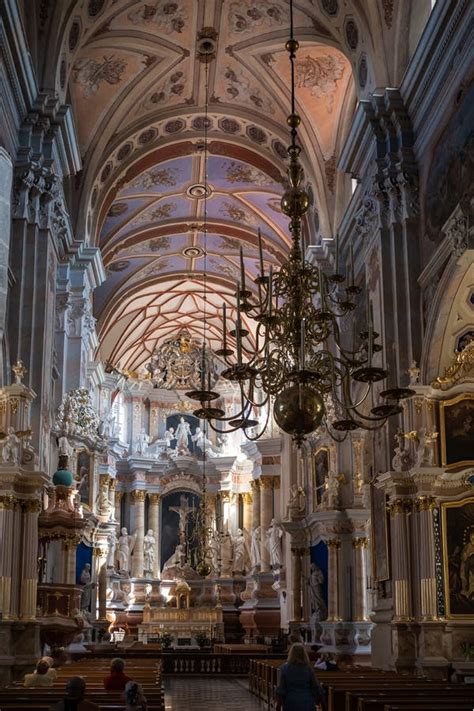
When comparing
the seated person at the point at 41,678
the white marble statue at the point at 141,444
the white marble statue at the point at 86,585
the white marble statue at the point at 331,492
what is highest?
the white marble statue at the point at 141,444

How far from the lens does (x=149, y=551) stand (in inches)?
1396

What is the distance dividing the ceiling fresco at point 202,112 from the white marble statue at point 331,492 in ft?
17.5

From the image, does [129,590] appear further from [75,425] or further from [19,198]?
[19,198]

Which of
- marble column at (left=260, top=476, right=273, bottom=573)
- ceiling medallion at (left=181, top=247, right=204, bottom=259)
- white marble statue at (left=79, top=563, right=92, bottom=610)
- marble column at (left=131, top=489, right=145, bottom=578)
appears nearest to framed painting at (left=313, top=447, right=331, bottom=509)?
white marble statue at (left=79, top=563, right=92, bottom=610)

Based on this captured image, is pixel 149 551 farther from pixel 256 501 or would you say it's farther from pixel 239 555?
pixel 256 501

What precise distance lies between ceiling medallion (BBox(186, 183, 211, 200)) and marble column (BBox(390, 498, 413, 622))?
46.3ft

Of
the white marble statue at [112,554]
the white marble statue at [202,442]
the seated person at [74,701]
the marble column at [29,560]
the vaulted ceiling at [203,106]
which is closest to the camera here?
the seated person at [74,701]

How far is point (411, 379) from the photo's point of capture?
13.8 m

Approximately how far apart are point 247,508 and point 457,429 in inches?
918

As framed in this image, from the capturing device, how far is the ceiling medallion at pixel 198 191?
25.8m

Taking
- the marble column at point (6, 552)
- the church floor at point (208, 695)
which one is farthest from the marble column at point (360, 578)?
the marble column at point (6, 552)

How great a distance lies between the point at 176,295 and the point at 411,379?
20.9m

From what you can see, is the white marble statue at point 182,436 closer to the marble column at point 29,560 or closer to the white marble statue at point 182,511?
the white marble statue at point 182,511

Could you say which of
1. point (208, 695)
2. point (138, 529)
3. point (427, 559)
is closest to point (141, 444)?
point (138, 529)
